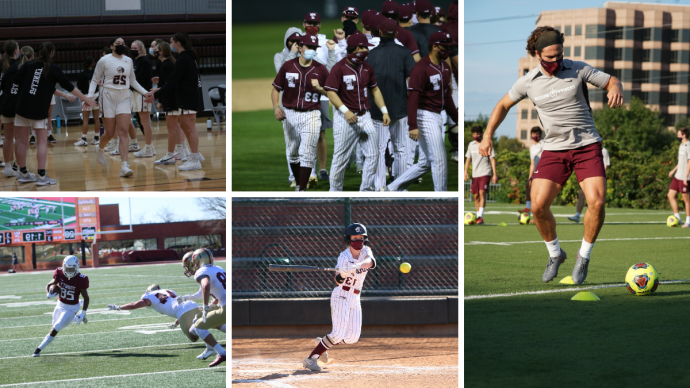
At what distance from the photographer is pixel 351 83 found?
600cm

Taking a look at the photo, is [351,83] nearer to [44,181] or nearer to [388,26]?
[388,26]

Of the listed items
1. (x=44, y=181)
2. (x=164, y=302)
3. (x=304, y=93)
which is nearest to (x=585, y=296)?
(x=304, y=93)

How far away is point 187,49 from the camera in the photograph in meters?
7.14

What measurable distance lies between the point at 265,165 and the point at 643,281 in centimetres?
534

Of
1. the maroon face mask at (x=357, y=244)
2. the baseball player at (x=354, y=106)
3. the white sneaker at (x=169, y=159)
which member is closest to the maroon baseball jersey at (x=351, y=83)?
the baseball player at (x=354, y=106)

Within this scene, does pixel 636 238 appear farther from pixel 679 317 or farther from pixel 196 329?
pixel 196 329

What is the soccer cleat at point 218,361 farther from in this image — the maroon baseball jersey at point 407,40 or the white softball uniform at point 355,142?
the maroon baseball jersey at point 407,40

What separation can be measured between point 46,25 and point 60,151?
8150 mm

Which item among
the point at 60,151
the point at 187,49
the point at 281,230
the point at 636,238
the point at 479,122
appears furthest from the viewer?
the point at 479,122

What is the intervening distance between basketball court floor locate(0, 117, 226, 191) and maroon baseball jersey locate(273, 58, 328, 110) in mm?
1136

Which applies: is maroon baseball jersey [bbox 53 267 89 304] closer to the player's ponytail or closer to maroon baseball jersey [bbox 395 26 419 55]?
the player's ponytail

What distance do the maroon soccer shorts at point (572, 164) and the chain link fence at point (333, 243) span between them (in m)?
1.97

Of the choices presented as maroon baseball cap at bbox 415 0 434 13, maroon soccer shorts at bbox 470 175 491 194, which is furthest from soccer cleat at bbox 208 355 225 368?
maroon soccer shorts at bbox 470 175 491 194

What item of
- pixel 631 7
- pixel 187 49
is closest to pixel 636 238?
Answer: pixel 187 49
